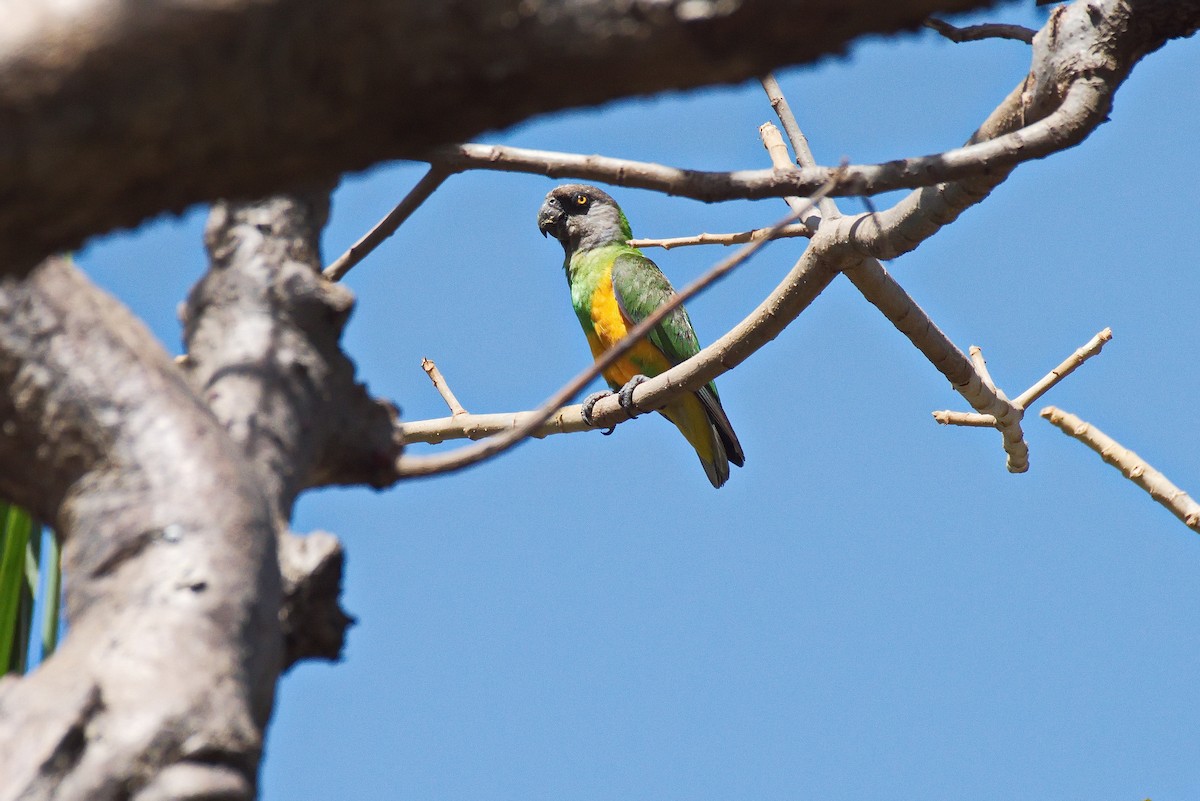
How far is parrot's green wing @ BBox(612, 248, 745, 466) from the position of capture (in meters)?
8.69

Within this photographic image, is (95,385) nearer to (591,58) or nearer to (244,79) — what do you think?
(244,79)

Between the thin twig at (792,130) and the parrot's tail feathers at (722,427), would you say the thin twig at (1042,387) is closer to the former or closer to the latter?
the thin twig at (792,130)

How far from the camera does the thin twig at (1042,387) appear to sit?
539 centimetres

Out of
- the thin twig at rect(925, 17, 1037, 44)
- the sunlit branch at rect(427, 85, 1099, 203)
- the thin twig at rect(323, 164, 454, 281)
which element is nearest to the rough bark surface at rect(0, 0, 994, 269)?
the sunlit branch at rect(427, 85, 1099, 203)

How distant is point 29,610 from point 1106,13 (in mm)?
3100

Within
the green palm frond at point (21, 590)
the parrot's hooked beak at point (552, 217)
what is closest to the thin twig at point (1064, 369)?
the green palm frond at point (21, 590)

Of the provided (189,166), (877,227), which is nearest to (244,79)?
(189,166)

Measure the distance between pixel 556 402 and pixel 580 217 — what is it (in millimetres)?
8306

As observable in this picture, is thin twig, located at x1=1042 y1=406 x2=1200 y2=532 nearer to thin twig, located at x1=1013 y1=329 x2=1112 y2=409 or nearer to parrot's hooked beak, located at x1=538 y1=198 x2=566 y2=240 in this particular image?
thin twig, located at x1=1013 y1=329 x2=1112 y2=409

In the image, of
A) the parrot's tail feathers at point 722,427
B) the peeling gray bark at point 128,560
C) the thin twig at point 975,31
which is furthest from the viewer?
the parrot's tail feathers at point 722,427

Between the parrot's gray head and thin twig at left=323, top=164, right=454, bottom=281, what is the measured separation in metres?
6.32

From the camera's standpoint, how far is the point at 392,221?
3572mm

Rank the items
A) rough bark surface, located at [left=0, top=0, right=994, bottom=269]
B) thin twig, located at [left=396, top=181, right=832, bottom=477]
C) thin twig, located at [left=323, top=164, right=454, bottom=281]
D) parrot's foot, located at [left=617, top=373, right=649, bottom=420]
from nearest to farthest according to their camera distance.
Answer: rough bark surface, located at [left=0, top=0, right=994, bottom=269] < thin twig, located at [left=396, top=181, right=832, bottom=477] < thin twig, located at [left=323, top=164, right=454, bottom=281] < parrot's foot, located at [left=617, top=373, right=649, bottom=420]

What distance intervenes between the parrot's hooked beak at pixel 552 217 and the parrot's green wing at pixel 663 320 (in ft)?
3.15
